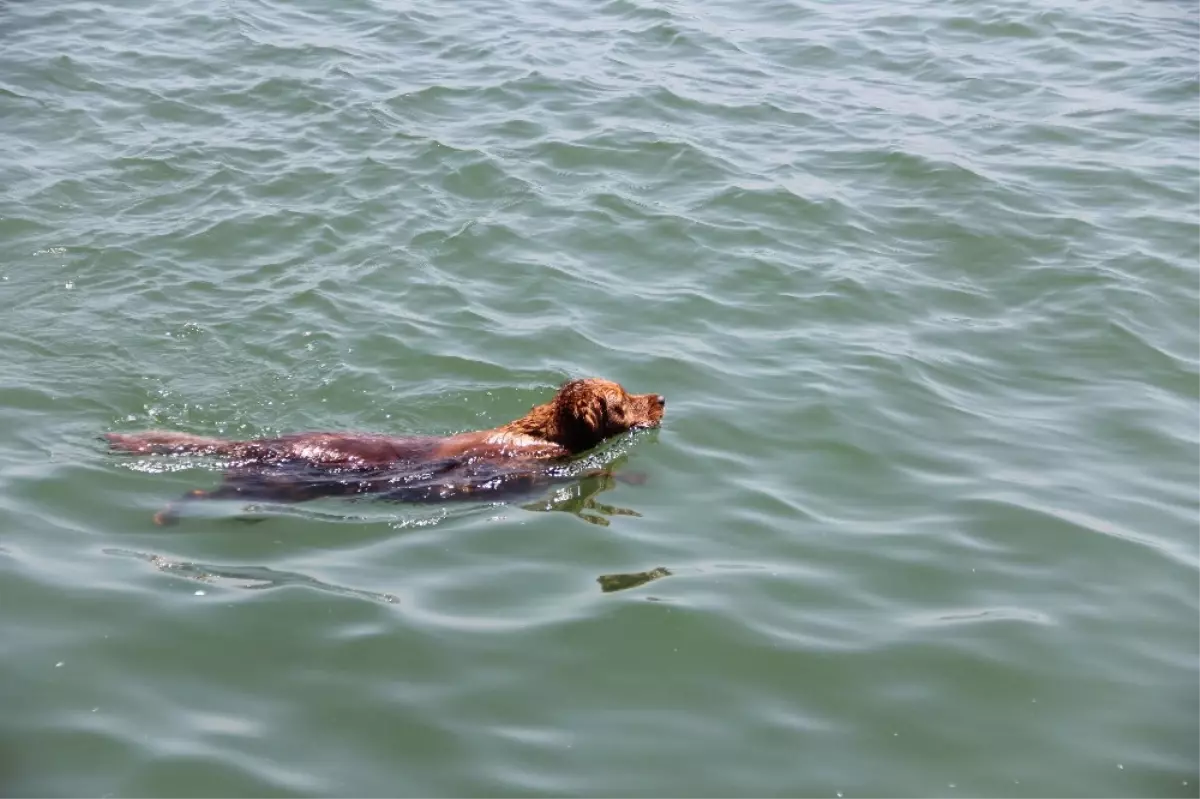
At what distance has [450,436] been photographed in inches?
321

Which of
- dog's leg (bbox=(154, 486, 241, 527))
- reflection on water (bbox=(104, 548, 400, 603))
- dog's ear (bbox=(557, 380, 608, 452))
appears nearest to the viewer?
reflection on water (bbox=(104, 548, 400, 603))

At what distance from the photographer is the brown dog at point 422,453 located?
725 cm

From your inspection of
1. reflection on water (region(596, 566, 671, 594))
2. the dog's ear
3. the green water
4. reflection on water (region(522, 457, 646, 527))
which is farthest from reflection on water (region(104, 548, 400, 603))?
the dog's ear

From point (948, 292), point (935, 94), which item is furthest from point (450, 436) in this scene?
point (935, 94)

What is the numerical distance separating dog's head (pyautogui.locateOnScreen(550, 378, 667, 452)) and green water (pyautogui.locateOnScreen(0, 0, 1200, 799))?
17 cm

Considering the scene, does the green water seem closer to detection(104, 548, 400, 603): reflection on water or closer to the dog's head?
detection(104, 548, 400, 603): reflection on water

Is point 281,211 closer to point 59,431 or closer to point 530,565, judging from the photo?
point 59,431

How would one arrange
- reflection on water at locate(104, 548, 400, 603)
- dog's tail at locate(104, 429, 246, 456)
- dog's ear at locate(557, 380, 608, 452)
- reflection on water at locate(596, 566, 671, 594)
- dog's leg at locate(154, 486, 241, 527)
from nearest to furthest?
reflection on water at locate(104, 548, 400, 603) → reflection on water at locate(596, 566, 671, 594) → dog's leg at locate(154, 486, 241, 527) → dog's tail at locate(104, 429, 246, 456) → dog's ear at locate(557, 380, 608, 452)

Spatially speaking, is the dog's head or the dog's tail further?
the dog's head

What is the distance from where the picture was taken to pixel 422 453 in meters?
7.61

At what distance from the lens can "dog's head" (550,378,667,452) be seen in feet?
25.6

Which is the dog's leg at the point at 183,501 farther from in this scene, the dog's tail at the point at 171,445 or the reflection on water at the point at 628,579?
the reflection on water at the point at 628,579

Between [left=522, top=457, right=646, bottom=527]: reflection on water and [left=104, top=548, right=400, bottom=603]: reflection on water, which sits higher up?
[left=104, top=548, right=400, bottom=603]: reflection on water

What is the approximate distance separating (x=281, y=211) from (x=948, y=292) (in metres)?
5.63
